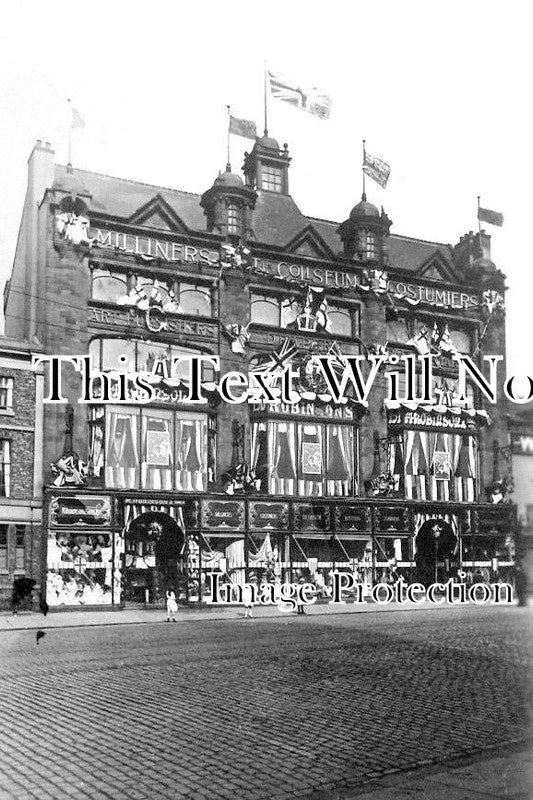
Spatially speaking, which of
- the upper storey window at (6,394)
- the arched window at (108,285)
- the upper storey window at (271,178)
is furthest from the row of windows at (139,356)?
the upper storey window at (6,394)

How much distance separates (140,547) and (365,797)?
1405 cm

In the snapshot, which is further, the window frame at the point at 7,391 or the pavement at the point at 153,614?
the window frame at the point at 7,391

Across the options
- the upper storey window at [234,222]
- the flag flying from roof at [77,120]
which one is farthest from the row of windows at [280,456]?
the flag flying from roof at [77,120]

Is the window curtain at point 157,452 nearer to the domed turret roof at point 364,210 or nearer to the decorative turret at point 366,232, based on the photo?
the decorative turret at point 366,232

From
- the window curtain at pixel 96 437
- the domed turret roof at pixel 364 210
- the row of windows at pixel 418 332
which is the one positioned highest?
the domed turret roof at pixel 364 210

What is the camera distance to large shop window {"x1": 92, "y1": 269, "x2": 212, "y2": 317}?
14445 millimetres

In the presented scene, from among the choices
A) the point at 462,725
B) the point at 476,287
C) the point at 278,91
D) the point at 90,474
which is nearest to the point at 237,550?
the point at 90,474

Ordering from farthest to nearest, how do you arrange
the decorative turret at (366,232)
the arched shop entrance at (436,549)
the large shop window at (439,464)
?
the arched shop entrance at (436,549) < the large shop window at (439,464) < the decorative turret at (366,232)

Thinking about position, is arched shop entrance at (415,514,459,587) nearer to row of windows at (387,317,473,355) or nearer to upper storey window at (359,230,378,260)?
row of windows at (387,317,473,355)

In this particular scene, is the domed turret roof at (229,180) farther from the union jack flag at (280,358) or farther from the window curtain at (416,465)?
the window curtain at (416,465)

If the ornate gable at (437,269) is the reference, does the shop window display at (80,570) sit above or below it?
below

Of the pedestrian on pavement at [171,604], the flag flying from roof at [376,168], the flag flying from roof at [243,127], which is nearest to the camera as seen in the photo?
the flag flying from roof at [243,127]

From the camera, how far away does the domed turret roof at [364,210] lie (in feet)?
39.6

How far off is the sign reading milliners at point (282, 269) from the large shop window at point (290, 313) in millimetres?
376
